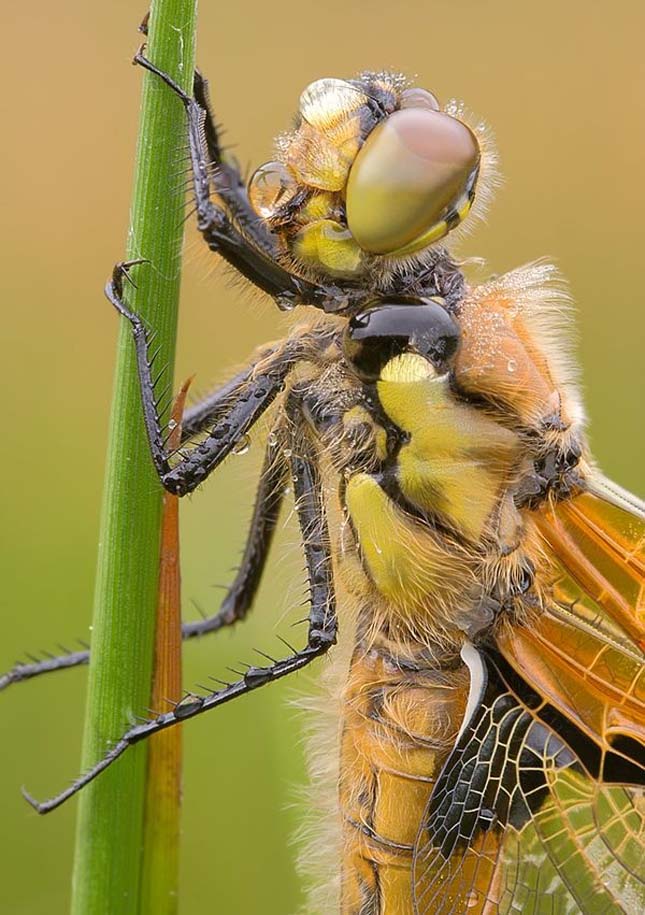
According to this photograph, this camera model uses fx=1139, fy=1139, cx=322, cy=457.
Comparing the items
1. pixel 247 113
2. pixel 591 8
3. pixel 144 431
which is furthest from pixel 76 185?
pixel 144 431

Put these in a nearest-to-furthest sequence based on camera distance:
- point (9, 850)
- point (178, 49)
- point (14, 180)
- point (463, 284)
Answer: point (178, 49), point (463, 284), point (9, 850), point (14, 180)

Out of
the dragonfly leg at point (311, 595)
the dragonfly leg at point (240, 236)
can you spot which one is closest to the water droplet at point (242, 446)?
the dragonfly leg at point (311, 595)

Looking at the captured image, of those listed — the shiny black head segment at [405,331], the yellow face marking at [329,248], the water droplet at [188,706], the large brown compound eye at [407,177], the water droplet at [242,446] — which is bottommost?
the water droplet at [188,706]

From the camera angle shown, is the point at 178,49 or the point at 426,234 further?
the point at 426,234

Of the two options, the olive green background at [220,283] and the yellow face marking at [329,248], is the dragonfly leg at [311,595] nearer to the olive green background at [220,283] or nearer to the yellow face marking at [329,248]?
the olive green background at [220,283]

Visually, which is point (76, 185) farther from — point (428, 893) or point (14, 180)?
point (428, 893)

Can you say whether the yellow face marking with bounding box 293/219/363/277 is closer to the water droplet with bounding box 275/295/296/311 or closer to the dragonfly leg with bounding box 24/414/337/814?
the water droplet with bounding box 275/295/296/311

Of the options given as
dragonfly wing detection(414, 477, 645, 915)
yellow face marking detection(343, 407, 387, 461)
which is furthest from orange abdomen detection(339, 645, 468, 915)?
yellow face marking detection(343, 407, 387, 461)
